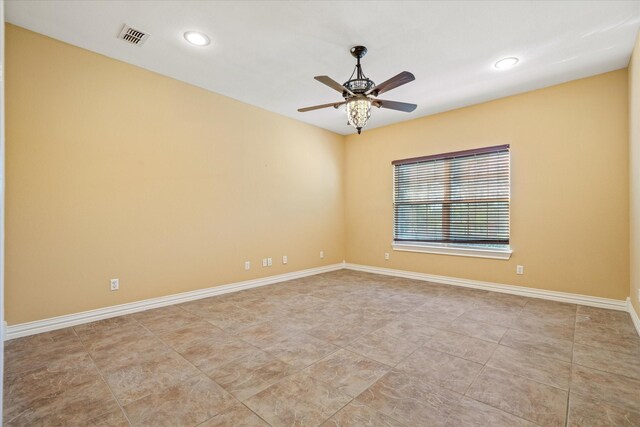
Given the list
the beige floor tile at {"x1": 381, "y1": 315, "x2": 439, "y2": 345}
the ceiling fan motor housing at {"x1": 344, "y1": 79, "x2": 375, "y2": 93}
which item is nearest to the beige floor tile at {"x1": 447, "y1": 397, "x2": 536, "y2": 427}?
the beige floor tile at {"x1": 381, "y1": 315, "x2": 439, "y2": 345}

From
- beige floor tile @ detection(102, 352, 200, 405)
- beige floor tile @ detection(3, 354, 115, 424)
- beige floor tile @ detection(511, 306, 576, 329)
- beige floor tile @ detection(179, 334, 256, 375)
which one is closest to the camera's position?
beige floor tile @ detection(3, 354, 115, 424)

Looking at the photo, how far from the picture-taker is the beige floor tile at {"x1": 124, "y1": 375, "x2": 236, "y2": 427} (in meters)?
1.75

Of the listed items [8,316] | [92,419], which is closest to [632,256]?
[92,419]

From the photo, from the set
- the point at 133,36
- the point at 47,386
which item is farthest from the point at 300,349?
the point at 133,36

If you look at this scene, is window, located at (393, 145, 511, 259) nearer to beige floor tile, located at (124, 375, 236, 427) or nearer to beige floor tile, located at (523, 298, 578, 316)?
beige floor tile, located at (523, 298, 578, 316)

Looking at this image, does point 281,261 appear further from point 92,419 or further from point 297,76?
point 92,419

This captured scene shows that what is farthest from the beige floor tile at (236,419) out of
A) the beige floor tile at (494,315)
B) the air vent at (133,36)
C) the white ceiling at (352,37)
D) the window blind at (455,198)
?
the window blind at (455,198)

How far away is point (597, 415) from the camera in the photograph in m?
1.79

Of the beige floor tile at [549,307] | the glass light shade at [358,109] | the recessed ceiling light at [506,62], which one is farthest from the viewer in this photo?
the beige floor tile at [549,307]

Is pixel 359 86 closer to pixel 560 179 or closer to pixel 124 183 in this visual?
pixel 124 183

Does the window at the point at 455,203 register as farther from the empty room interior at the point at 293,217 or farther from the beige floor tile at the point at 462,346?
the beige floor tile at the point at 462,346

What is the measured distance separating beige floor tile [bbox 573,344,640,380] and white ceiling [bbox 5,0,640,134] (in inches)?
111

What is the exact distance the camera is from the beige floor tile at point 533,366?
2145mm

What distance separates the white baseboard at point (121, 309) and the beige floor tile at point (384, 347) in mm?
2321
